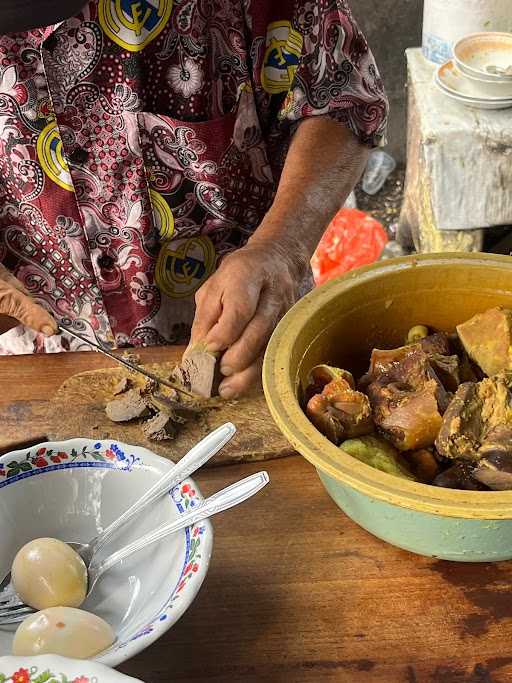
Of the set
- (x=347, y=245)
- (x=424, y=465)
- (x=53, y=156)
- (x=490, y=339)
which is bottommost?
(x=347, y=245)

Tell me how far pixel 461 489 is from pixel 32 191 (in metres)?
1.23

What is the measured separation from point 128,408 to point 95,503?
0.34 meters

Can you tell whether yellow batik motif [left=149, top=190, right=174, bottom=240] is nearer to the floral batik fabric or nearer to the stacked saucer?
the floral batik fabric

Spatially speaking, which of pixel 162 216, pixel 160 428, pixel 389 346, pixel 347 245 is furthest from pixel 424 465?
pixel 347 245

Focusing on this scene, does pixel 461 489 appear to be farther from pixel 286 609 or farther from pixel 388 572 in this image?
pixel 286 609

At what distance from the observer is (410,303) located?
4.88 ft

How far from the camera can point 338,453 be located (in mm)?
1124

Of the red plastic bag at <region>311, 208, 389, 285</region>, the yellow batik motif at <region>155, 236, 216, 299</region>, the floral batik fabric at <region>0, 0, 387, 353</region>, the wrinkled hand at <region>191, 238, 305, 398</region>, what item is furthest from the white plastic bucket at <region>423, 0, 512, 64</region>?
the wrinkled hand at <region>191, 238, 305, 398</region>

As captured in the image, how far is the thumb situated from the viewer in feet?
5.06

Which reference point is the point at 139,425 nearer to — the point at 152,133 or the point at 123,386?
the point at 123,386

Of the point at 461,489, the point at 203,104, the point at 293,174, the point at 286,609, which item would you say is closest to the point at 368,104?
the point at 293,174

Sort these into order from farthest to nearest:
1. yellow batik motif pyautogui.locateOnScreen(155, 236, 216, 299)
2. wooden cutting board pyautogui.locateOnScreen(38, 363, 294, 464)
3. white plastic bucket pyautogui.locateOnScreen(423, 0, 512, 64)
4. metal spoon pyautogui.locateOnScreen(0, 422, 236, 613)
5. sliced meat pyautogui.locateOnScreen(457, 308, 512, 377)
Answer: white plastic bucket pyautogui.locateOnScreen(423, 0, 512, 64) < yellow batik motif pyautogui.locateOnScreen(155, 236, 216, 299) < wooden cutting board pyautogui.locateOnScreen(38, 363, 294, 464) < sliced meat pyautogui.locateOnScreen(457, 308, 512, 377) < metal spoon pyautogui.locateOnScreen(0, 422, 236, 613)

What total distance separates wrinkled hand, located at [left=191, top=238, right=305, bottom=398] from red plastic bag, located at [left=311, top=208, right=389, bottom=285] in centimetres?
222

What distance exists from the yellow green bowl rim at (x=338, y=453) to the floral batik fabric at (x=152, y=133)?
63 cm
